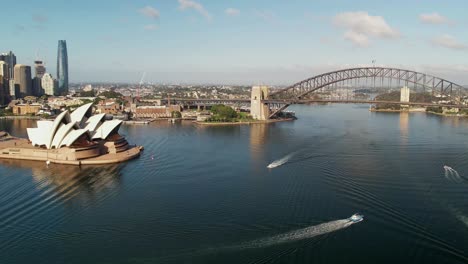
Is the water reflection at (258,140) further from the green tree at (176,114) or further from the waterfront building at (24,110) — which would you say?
the waterfront building at (24,110)

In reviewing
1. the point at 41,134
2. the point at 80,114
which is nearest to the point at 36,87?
A: the point at 80,114

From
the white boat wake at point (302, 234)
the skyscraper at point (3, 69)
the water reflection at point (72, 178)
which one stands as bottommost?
the white boat wake at point (302, 234)

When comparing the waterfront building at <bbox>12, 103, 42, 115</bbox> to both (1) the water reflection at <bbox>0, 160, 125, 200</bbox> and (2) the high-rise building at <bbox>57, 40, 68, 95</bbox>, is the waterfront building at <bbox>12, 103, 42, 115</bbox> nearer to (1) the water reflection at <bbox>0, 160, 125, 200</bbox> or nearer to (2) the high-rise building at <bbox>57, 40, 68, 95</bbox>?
(1) the water reflection at <bbox>0, 160, 125, 200</bbox>

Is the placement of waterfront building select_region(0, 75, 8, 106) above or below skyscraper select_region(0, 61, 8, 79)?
below

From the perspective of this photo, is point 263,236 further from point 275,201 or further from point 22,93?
point 22,93

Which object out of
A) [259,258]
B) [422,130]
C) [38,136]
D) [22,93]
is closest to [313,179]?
[259,258]

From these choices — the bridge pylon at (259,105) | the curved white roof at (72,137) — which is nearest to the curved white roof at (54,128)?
the curved white roof at (72,137)

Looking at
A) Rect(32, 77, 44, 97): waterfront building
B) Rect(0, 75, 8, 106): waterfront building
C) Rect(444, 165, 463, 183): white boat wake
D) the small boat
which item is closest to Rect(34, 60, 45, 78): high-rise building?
Rect(32, 77, 44, 97): waterfront building
